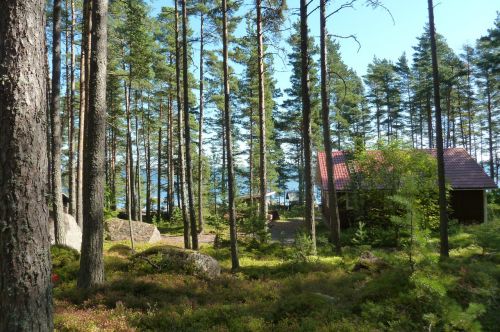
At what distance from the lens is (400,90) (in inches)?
1607

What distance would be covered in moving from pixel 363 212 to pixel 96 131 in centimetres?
1659

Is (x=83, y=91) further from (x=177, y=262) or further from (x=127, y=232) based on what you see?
(x=177, y=262)

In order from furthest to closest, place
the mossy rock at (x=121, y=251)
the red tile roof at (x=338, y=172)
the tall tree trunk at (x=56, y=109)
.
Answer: the red tile roof at (x=338, y=172) < the mossy rock at (x=121, y=251) < the tall tree trunk at (x=56, y=109)

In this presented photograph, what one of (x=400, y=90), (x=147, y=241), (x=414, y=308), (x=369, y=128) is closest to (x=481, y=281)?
(x=414, y=308)

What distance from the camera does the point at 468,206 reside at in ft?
73.0

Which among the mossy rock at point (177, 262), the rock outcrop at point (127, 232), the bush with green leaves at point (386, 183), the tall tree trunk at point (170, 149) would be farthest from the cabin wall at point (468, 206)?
the tall tree trunk at point (170, 149)

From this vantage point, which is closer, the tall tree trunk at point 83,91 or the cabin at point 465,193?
the tall tree trunk at point 83,91

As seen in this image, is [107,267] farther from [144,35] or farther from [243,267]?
[144,35]

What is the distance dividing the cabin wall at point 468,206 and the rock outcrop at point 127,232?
62.3 feet

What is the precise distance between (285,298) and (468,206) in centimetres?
1943

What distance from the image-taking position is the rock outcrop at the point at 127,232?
19714mm

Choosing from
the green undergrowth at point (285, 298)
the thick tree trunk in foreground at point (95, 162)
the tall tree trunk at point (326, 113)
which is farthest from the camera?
the tall tree trunk at point (326, 113)

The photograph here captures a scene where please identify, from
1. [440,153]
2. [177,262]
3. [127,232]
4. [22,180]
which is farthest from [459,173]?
[22,180]

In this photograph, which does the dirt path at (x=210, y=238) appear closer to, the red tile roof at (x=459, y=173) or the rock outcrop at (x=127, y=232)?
the rock outcrop at (x=127, y=232)
